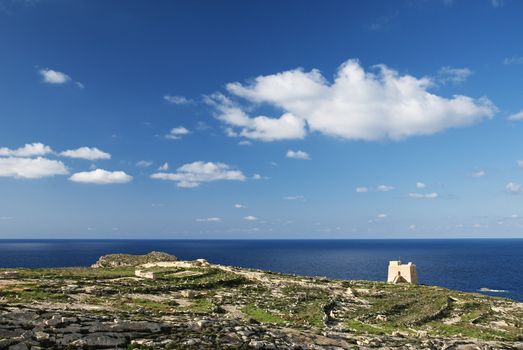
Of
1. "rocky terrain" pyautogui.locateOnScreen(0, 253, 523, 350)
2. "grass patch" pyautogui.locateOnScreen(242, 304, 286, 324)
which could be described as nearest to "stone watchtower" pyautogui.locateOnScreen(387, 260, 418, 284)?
"rocky terrain" pyautogui.locateOnScreen(0, 253, 523, 350)

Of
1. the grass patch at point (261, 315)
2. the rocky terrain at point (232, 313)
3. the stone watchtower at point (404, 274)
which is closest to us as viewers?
the rocky terrain at point (232, 313)

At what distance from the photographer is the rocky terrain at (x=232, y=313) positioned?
1883cm

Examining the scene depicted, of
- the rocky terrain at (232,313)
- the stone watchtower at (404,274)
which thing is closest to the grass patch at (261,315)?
the rocky terrain at (232,313)

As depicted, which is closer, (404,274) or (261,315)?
(261,315)

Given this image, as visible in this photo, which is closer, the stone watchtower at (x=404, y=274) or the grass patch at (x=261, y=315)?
the grass patch at (x=261, y=315)

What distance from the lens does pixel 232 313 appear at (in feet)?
113

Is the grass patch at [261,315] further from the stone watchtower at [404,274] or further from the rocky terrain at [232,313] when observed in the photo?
the stone watchtower at [404,274]

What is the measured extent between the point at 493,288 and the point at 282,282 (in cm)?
11278

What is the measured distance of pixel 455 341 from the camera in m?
27.0

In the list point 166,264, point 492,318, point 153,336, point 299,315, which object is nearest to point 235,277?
point 166,264

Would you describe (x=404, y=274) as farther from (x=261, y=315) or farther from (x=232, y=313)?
(x=232, y=313)

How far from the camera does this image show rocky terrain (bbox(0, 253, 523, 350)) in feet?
61.8

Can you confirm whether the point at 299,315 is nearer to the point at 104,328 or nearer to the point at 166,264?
the point at 104,328

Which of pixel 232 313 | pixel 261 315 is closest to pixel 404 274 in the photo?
pixel 261 315
